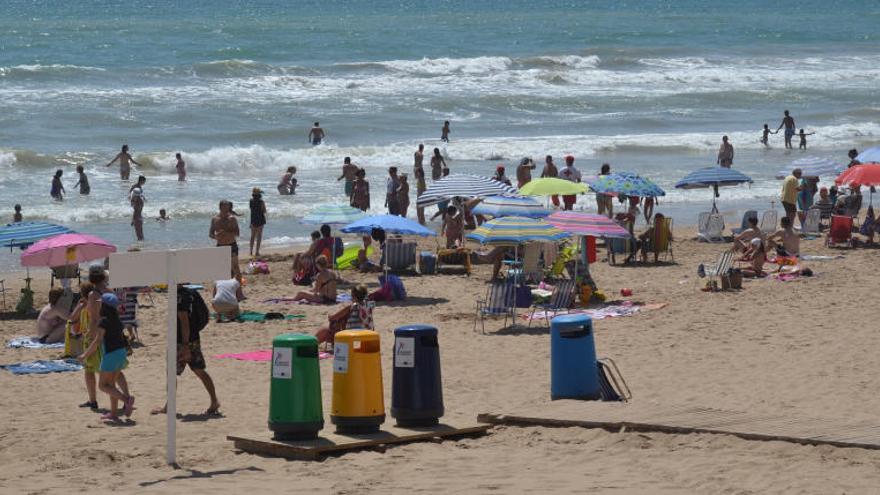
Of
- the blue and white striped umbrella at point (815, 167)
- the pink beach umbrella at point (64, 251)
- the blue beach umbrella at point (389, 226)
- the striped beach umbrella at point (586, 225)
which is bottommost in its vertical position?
the pink beach umbrella at point (64, 251)

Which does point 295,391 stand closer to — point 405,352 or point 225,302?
point 405,352

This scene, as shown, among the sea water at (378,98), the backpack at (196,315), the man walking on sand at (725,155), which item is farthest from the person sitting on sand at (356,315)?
the man walking on sand at (725,155)

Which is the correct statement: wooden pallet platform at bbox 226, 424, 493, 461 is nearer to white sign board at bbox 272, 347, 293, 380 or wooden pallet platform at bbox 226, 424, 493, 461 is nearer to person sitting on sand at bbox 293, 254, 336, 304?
white sign board at bbox 272, 347, 293, 380

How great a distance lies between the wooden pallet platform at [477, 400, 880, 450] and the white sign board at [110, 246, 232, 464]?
6.46 ft

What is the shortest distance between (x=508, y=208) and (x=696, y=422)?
29.8 ft

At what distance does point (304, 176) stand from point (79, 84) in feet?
54.2

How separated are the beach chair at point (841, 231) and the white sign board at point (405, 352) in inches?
442

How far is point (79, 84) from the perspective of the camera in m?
43.6

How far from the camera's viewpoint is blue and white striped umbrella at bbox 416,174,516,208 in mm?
18484

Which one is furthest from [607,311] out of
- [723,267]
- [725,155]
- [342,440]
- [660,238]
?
[725,155]

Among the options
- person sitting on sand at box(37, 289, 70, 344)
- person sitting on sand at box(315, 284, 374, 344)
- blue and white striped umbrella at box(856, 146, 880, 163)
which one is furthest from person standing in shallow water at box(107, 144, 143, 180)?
person sitting on sand at box(315, 284, 374, 344)

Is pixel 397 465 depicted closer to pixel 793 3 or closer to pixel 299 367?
pixel 299 367

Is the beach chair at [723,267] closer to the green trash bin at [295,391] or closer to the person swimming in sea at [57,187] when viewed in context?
the green trash bin at [295,391]

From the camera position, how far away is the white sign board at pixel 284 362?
8797 mm
